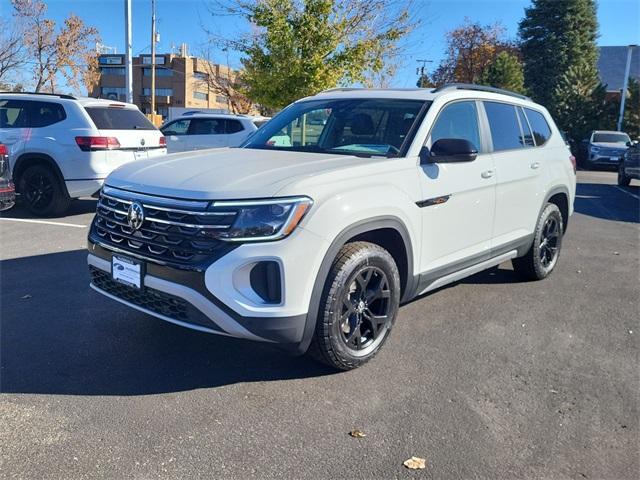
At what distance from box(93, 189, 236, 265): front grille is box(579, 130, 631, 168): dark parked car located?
24.1 metres

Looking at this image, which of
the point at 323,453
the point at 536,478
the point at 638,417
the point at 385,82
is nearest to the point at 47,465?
the point at 323,453

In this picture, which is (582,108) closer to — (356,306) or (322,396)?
(356,306)

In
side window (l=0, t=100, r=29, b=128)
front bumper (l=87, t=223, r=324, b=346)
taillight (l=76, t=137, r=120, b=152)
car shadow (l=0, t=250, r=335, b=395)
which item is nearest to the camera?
front bumper (l=87, t=223, r=324, b=346)

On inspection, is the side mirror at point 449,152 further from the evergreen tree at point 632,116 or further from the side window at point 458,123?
the evergreen tree at point 632,116

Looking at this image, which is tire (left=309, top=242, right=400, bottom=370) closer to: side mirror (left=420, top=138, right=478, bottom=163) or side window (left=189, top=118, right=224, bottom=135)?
side mirror (left=420, top=138, right=478, bottom=163)

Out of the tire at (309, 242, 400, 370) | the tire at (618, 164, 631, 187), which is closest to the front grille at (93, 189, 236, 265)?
the tire at (309, 242, 400, 370)

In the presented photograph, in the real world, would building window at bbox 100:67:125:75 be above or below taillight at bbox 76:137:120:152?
above

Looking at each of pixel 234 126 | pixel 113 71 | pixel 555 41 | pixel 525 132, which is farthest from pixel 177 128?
pixel 113 71

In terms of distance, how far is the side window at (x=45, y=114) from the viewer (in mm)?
8609

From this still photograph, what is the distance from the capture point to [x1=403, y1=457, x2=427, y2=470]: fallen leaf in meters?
2.70

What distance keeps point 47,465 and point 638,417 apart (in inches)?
123

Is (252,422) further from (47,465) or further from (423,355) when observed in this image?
(423,355)

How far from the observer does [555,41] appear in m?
39.0

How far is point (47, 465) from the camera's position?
2.64 m
